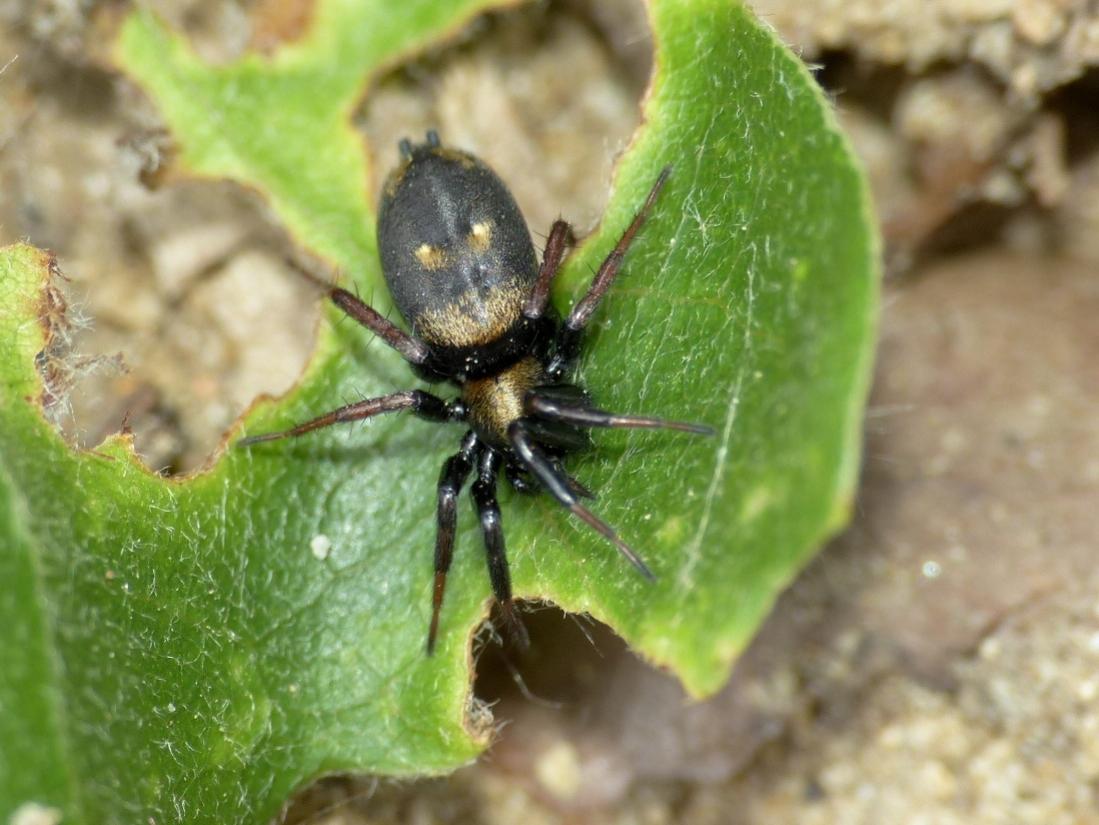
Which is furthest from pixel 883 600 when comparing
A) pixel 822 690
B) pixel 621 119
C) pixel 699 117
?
pixel 621 119

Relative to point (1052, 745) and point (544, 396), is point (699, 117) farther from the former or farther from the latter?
point (1052, 745)

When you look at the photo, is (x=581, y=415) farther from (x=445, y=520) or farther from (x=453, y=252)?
(x=453, y=252)

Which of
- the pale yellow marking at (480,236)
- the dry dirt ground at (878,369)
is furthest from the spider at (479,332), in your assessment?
the dry dirt ground at (878,369)

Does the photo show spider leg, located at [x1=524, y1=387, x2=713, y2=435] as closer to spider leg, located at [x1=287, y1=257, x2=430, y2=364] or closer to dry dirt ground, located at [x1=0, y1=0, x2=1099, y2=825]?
spider leg, located at [x1=287, y1=257, x2=430, y2=364]

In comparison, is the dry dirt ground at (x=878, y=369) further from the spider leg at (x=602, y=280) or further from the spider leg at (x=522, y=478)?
the spider leg at (x=522, y=478)

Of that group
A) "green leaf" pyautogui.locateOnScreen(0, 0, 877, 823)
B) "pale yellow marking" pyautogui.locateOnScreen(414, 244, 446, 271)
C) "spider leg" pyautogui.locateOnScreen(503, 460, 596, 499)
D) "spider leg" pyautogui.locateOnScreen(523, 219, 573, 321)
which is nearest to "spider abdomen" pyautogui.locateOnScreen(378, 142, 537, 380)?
"pale yellow marking" pyautogui.locateOnScreen(414, 244, 446, 271)

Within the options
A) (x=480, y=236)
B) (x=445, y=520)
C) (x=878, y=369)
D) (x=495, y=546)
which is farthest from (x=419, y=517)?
(x=878, y=369)
